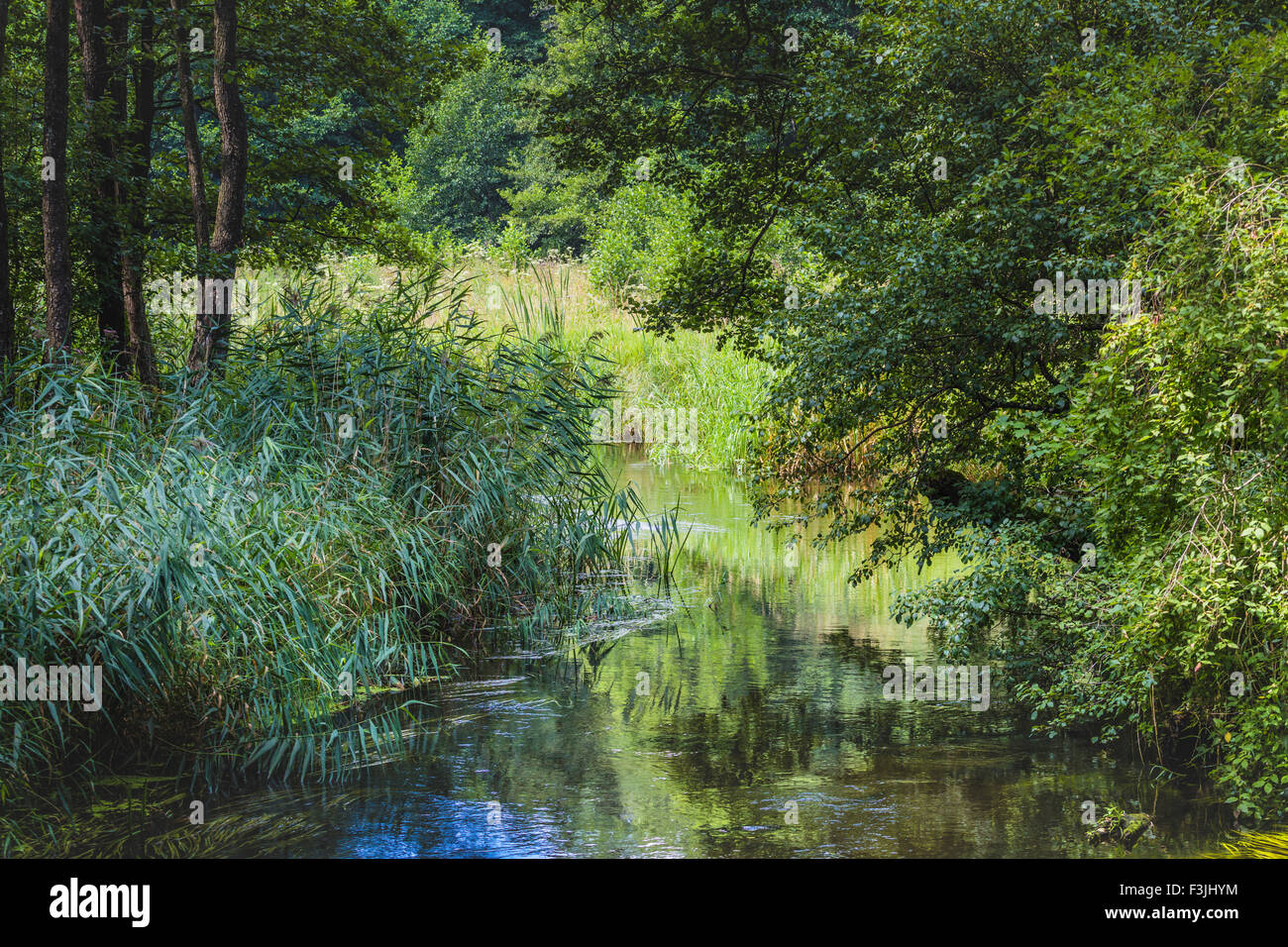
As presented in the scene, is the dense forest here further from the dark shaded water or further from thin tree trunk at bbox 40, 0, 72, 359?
the dark shaded water

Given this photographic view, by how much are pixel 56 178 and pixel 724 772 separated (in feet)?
22.1

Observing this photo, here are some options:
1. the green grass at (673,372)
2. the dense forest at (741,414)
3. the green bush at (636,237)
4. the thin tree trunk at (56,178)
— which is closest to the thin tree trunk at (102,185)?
the dense forest at (741,414)

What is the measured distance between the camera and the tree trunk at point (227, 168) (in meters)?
10.6

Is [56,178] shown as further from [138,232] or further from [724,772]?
[724,772]

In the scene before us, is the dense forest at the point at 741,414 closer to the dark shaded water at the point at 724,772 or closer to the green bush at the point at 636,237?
the dark shaded water at the point at 724,772

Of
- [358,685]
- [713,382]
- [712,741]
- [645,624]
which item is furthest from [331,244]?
[712,741]

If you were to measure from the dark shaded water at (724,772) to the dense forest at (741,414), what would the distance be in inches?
13.0

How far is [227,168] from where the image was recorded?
431 inches

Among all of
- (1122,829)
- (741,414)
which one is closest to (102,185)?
(741,414)

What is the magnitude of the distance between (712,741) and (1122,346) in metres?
3.13

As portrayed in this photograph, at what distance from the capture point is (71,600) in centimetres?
595

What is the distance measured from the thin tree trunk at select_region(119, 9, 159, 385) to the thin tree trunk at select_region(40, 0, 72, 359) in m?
1.51
